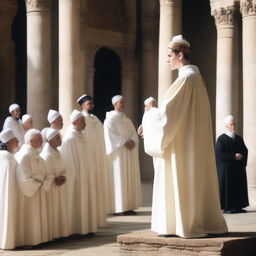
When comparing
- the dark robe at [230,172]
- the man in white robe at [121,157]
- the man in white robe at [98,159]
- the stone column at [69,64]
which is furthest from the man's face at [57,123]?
the stone column at [69,64]

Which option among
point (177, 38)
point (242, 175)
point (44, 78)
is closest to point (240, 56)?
point (44, 78)

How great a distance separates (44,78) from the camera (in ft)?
61.5

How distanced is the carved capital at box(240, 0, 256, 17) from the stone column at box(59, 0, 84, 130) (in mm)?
3944

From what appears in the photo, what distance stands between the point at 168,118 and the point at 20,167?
322 cm

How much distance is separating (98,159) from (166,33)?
7.05 meters

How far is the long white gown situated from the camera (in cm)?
1152

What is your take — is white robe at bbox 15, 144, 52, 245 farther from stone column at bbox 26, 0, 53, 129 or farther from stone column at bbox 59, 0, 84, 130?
stone column at bbox 26, 0, 53, 129

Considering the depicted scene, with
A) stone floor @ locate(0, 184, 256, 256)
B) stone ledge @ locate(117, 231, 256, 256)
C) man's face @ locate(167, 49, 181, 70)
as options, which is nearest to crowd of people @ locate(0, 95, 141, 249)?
stone floor @ locate(0, 184, 256, 256)

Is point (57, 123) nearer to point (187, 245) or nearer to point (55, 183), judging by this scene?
point (55, 183)

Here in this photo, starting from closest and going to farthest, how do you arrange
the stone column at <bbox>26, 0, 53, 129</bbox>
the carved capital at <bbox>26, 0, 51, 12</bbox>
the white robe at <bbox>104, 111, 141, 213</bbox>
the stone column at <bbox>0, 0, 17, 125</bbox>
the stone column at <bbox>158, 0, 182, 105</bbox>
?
the white robe at <bbox>104, 111, 141, 213</bbox> < the stone column at <bbox>158, 0, 182, 105</bbox> < the stone column at <bbox>26, 0, 53, 129</bbox> < the carved capital at <bbox>26, 0, 51, 12</bbox> < the stone column at <bbox>0, 0, 17, 125</bbox>

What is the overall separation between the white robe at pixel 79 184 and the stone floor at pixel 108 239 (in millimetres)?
237

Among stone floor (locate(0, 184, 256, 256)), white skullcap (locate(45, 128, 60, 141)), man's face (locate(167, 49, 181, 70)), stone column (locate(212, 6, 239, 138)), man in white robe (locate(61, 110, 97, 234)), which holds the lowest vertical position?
stone floor (locate(0, 184, 256, 256))

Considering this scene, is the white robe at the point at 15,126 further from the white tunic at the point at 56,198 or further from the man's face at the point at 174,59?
the man's face at the point at 174,59

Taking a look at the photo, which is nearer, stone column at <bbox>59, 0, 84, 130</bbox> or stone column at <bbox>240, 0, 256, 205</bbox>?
stone column at <bbox>240, 0, 256, 205</bbox>
